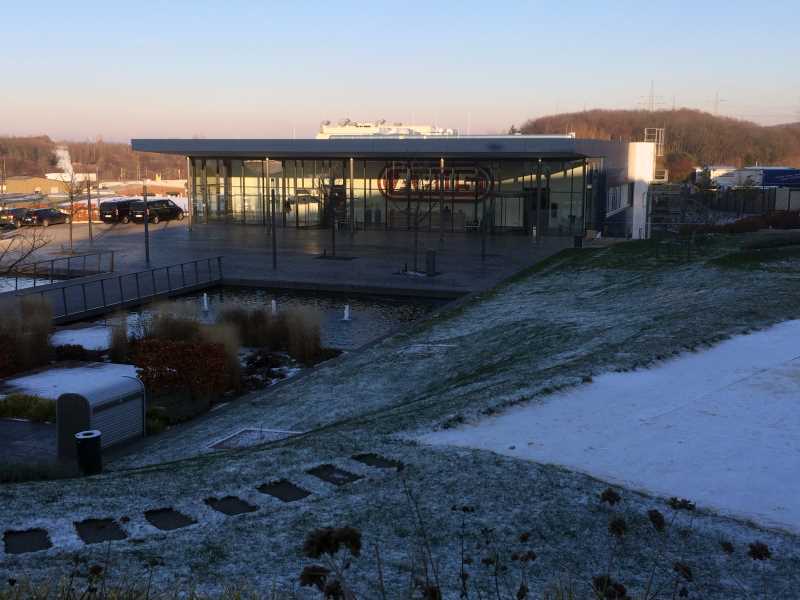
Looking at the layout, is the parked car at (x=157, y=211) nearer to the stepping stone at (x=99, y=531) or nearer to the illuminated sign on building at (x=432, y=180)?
the illuminated sign on building at (x=432, y=180)

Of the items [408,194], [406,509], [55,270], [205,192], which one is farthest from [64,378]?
[205,192]

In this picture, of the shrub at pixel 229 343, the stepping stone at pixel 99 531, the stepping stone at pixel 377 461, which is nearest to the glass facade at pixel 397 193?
the shrub at pixel 229 343

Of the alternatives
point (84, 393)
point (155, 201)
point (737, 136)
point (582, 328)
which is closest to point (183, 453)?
point (84, 393)

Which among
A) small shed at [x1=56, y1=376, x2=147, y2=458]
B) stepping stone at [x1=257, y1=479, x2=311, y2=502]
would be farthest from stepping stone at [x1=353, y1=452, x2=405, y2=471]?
small shed at [x1=56, y1=376, x2=147, y2=458]

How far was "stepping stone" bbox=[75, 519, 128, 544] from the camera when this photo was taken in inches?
245

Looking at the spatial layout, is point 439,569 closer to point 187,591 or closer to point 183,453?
point 187,591

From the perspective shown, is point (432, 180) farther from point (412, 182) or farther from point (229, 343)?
point (229, 343)

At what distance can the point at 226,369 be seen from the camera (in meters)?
14.2

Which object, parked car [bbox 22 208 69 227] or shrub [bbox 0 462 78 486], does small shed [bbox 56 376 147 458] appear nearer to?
shrub [bbox 0 462 78 486]

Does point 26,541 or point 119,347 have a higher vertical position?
point 26,541

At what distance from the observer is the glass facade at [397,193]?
40812 mm

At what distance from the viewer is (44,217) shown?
43.6m

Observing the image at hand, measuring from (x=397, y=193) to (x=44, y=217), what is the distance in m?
17.4

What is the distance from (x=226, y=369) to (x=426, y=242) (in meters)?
23.3
